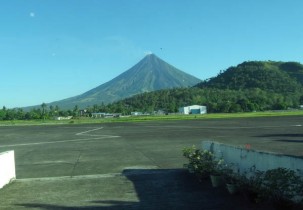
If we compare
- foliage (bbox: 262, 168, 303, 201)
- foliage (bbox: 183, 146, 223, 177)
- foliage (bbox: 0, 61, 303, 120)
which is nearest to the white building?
foliage (bbox: 0, 61, 303, 120)

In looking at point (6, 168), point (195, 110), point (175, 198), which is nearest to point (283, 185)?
point (175, 198)

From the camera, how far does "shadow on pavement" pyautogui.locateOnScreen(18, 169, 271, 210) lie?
875 cm

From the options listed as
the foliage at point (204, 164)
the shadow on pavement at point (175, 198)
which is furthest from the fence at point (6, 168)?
the foliage at point (204, 164)

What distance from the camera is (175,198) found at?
31.6 ft

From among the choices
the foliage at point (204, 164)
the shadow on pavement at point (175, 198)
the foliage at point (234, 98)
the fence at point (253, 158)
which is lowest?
the shadow on pavement at point (175, 198)

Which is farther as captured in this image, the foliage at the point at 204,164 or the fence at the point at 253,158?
the foliage at the point at 204,164

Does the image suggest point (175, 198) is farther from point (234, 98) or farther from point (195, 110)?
point (234, 98)

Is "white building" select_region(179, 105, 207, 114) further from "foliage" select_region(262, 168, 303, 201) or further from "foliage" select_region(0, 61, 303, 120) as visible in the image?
"foliage" select_region(262, 168, 303, 201)

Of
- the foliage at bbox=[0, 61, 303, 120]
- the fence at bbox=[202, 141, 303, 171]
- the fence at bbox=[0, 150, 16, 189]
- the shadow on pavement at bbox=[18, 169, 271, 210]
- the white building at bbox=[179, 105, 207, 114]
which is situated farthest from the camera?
the white building at bbox=[179, 105, 207, 114]

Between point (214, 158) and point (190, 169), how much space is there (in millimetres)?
822

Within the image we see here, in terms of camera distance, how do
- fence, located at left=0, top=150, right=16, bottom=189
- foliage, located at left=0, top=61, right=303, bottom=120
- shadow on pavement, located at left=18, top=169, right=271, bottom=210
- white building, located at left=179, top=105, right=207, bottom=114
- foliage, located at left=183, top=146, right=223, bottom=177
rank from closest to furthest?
shadow on pavement, located at left=18, top=169, right=271, bottom=210 → foliage, located at left=183, top=146, right=223, bottom=177 → fence, located at left=0, top=150, right=16, bottom=189 → foliage, located at left=0, top=61, right=303, bottom=120 → white building, located at left=179, top=105, right=207, bottom=114

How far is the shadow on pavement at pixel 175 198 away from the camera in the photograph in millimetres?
8750

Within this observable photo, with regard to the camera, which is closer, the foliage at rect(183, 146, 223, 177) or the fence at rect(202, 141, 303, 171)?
the fence at rect(202, 141, 303, 171)

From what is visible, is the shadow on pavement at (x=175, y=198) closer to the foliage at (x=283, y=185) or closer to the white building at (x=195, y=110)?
the foliage at (x=283, y=185)
